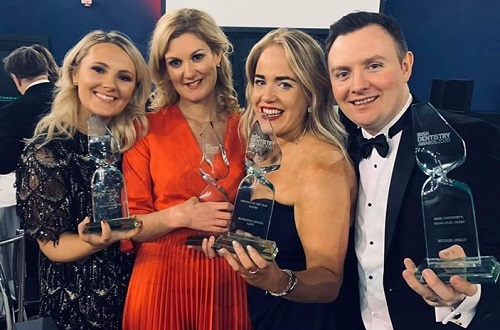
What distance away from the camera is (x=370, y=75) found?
4.66 ft

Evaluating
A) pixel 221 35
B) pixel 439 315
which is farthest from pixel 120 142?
pixel 439 315

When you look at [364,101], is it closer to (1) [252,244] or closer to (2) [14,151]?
(1) [252,244]

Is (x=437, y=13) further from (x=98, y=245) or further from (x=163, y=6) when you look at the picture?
(x=98, y=245)

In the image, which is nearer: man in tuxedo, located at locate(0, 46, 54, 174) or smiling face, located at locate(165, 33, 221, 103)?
smiling face, located at locate(165, 33, 221, 103)

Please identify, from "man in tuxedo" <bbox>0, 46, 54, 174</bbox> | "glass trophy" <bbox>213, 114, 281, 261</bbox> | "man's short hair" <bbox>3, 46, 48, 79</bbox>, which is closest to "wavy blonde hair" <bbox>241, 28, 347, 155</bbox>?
"glass trophy" <bbox>213, 114, 281, 261</bbox>

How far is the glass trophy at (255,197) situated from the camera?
136 cm

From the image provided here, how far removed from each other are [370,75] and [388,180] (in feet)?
0.96

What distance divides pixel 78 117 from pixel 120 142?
169mm

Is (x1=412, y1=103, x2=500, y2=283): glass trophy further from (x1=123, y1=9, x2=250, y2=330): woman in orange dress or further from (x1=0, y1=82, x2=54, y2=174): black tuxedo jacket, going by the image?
(x1=0, y1=82, x2=54, y2=174): black tuxedo jacket

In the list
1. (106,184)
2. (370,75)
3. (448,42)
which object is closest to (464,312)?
(370,75)

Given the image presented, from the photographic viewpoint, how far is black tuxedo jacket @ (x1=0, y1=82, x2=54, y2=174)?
118 inches

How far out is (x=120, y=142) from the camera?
1.74 meters

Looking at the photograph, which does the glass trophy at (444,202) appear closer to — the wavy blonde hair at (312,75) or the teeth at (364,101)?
the teeth at (364,101)

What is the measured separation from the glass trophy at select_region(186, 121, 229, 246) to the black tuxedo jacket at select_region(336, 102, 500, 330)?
511 mm
